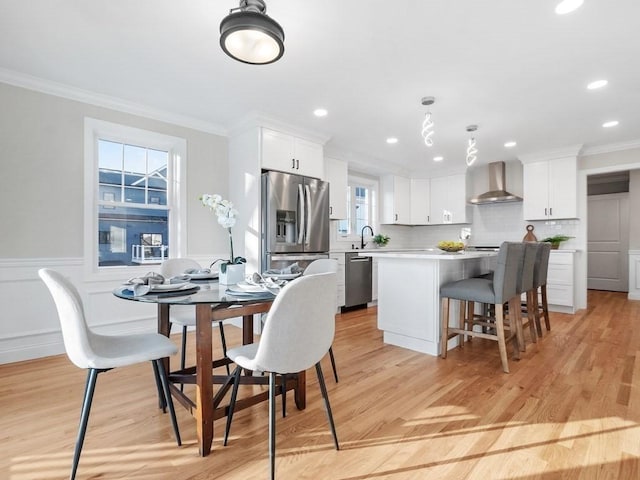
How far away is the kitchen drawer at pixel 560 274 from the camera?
4813 millimetres

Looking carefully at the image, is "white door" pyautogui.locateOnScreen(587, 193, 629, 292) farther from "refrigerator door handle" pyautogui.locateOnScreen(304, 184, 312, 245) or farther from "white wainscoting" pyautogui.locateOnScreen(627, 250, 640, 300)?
"refrigerator door handle" pyautogui.locateOnScreen(304, 184, 312, 245)

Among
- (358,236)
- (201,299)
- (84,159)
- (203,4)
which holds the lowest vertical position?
(201,299)

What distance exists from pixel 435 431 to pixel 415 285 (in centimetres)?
149

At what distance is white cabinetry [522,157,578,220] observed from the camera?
195 inches

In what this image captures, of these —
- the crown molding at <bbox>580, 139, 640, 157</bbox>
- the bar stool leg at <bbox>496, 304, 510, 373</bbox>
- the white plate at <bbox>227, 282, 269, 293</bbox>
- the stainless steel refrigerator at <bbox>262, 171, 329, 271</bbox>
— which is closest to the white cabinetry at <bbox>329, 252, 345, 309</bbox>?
the stainless steel refrigerator at <bbox>262, 171, 329, 271</bbox>

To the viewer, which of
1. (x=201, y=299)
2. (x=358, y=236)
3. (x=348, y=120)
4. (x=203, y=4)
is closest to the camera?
(x=201, y=299)

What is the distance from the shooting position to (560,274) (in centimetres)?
489

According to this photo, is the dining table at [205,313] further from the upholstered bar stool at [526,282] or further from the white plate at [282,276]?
the upholstered bar stool at [526,282]

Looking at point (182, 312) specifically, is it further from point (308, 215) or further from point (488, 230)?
point (488, 230)

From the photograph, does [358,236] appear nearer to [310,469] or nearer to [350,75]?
[350,75]

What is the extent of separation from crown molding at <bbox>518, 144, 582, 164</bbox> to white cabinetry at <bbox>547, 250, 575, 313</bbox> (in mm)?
1423

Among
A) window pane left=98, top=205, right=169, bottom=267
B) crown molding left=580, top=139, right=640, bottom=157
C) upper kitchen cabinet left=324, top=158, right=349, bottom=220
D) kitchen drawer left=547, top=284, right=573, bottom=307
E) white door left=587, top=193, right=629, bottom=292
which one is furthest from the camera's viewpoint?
white door left=587, top=193, right=629, bottom=292

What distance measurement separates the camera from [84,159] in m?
3.22

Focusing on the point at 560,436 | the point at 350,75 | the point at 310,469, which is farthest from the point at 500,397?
the point at 350,75
